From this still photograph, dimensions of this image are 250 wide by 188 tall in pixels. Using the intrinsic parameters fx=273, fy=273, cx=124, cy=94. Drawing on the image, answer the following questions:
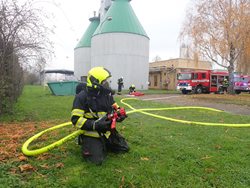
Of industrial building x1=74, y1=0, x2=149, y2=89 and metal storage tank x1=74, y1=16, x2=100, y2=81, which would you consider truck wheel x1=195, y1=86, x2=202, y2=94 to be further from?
metal storage tank x1=74, y1=16, x2=100, y2=81

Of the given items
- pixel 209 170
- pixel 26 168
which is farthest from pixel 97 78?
pixel 209 170

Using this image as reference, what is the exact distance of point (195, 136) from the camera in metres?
6.10

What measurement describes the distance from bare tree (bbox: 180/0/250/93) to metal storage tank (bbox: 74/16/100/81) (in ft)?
75.0

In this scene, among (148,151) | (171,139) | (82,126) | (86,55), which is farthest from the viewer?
(86,55)

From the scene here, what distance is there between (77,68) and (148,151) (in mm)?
41814

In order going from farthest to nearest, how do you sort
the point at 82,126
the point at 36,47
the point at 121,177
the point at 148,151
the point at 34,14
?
the point at 36,47
the point at 34,14
the point at 148,151
the point at 82,126
the point at 121,177

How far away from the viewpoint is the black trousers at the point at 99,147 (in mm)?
4367

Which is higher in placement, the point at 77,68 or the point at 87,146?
the point at 77,68

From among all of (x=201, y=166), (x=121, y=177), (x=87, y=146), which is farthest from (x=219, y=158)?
(x=87, y=146)

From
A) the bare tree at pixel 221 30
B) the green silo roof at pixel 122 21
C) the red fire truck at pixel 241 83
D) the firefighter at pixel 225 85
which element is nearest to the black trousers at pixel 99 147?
the bare tree at pixel 221 30

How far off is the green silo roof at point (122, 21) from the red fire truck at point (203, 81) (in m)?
10.9

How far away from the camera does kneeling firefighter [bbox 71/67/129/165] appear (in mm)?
4340

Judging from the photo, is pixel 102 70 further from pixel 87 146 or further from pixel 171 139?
pixel 171 139

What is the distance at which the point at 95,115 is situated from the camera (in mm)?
4551
